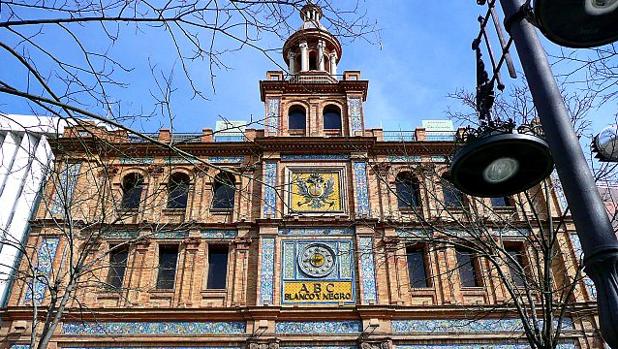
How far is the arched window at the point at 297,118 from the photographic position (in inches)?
778

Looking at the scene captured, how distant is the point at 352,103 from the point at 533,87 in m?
16.5

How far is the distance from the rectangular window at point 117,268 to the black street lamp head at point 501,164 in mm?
13404

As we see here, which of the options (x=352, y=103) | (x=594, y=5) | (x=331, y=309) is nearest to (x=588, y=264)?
(x=594, y=5)

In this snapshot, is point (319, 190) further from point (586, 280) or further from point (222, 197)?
point (586, 280)

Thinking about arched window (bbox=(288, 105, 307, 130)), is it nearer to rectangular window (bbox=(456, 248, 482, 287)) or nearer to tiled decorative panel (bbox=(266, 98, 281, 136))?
tiled decorative panel (bbox=(266, 98, 281, 136))

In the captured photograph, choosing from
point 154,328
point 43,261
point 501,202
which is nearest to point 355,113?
point 501,202

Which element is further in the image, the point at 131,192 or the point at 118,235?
the point at 131,192

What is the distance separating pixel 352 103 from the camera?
19984 millimetres

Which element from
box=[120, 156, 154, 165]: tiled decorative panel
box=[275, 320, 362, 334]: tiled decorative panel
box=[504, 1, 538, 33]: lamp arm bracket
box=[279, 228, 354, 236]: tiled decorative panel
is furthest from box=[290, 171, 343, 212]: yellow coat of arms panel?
box=[504, 1, 538, 33]: lamp arm bracket

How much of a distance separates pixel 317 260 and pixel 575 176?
13302 millimetres

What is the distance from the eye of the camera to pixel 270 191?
17609mm

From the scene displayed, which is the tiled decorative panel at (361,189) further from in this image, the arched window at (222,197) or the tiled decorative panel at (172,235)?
the tiled decorative panel at (172,235)

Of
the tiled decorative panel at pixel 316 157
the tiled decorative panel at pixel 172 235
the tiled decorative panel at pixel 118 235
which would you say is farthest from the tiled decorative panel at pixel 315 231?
the tiled decorative panel at pixel 118 235

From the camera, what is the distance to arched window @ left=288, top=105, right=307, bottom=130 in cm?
1975
